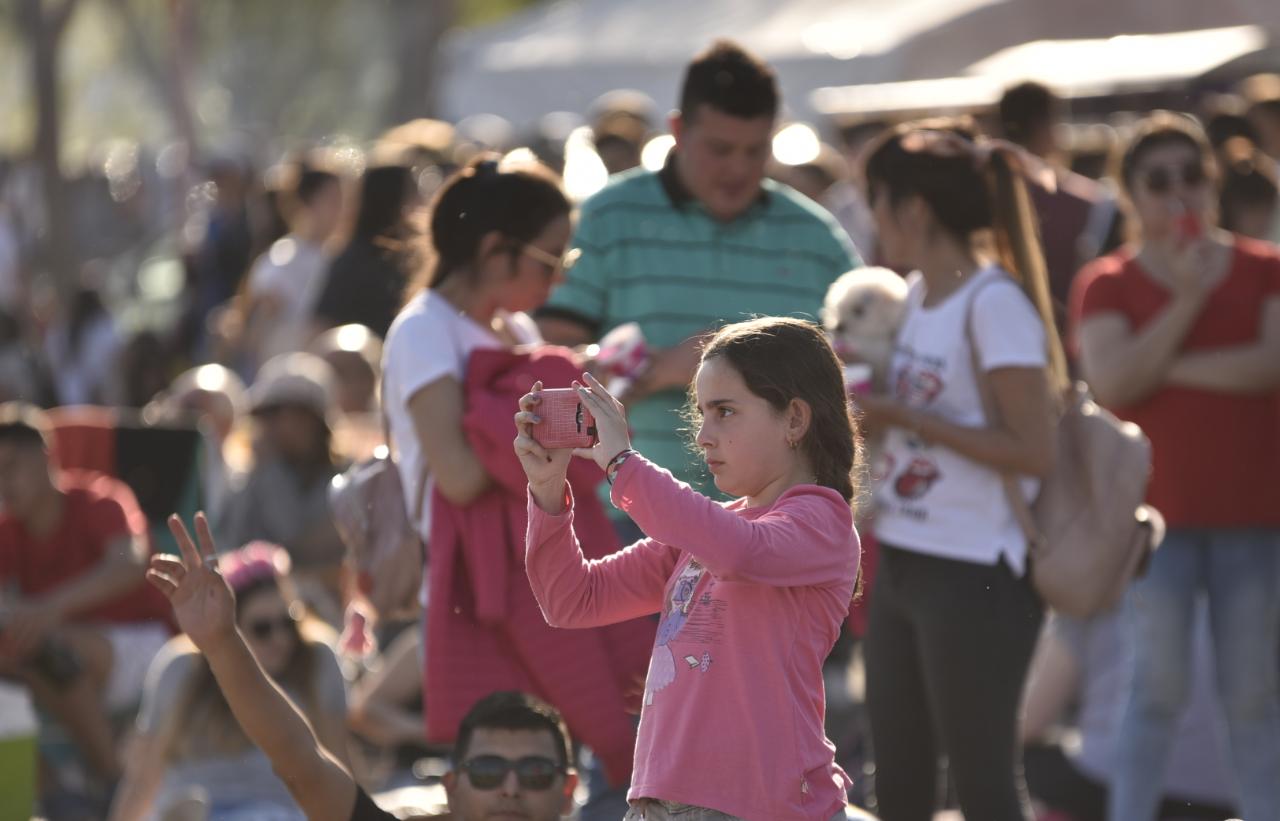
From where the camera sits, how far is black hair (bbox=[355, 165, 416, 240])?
8227 millimetres

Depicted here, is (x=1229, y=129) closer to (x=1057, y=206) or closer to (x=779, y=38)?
(x=1057, y=206)

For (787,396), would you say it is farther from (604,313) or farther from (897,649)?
(604,313)

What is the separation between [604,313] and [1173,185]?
1.64 meters

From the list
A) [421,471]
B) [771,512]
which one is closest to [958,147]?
[421,471]

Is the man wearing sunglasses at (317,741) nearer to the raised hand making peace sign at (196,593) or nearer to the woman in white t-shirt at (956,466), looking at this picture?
the raised hand making peace sign at (196,593)

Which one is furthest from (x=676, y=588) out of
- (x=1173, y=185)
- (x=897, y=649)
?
(x=1173, y=185)

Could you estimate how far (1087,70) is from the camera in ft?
45.0

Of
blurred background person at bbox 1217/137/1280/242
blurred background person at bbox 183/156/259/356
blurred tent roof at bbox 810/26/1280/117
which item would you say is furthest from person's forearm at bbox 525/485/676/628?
blurred background person at bbox 183/156/259/356

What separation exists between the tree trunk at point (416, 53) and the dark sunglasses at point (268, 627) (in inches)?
874

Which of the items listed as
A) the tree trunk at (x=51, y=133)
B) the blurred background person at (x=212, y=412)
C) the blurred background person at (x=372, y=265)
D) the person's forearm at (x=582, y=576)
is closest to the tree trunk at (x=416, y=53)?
the tree trunk at (x=51, y=133)

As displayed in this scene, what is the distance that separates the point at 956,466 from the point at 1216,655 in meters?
1.36

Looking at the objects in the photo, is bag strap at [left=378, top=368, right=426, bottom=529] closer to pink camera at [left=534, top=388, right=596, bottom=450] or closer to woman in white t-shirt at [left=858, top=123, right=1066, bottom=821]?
woman in white t-shirt at [left=858, top=123, right=1066, bottom=821]

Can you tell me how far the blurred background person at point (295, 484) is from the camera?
8.27 meters

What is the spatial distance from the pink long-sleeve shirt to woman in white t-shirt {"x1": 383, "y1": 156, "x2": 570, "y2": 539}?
44.1 inches
